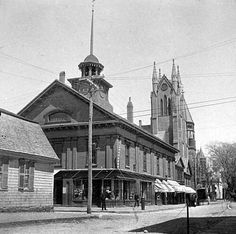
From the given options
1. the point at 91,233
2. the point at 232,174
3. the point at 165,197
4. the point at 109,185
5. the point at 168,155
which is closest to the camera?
the point at 91,233

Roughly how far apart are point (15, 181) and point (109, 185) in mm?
13253

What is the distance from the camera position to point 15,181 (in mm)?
22516

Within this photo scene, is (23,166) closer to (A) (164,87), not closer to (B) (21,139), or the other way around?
(B) (21,139)

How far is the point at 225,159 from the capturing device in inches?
2736

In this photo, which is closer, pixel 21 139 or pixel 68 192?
pixel 21 139

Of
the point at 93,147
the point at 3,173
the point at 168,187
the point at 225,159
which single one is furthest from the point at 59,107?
the point at 225,159

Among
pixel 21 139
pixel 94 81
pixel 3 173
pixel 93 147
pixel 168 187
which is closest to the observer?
pixel 3 173

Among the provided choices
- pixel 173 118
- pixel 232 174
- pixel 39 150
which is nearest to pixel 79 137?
pixel 39 150

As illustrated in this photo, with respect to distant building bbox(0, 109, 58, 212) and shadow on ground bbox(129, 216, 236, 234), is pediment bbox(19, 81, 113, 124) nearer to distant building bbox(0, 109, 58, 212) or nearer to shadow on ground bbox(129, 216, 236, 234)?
distant building bbox(0, 109, 58, 212)

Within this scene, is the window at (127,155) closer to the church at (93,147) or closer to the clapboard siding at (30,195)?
the church at (93,147)

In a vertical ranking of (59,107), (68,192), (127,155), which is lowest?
(68,192)

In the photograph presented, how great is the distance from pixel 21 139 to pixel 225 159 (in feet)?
174

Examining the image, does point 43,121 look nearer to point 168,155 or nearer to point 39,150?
point 39,150

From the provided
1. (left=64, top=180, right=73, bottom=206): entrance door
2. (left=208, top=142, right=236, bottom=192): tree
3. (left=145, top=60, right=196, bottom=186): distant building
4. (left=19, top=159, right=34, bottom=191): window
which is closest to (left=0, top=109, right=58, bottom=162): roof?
(left=19, top=159, right=34, bottom=191): window
